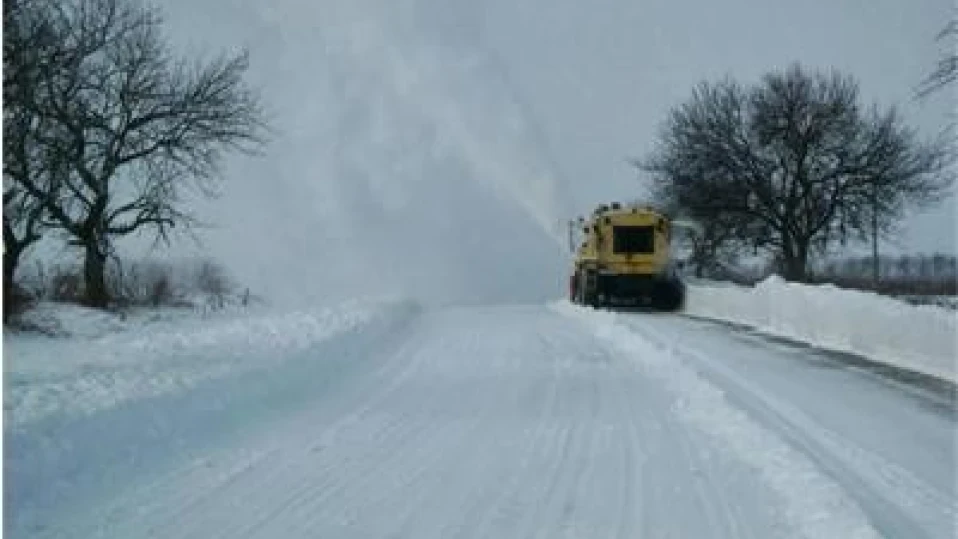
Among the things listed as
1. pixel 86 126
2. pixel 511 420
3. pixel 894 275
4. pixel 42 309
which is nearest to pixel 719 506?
pixel 511 420

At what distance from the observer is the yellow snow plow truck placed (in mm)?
40406

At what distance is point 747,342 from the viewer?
23.3 metres

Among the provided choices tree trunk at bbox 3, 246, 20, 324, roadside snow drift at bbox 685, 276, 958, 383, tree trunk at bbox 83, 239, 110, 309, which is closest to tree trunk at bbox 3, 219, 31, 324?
tree trunk at bbox 3, 246, 20, 324

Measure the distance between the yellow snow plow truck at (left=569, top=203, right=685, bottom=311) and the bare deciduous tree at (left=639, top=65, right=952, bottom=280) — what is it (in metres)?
19.9

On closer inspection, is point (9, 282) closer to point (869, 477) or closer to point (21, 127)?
point (21, 127)

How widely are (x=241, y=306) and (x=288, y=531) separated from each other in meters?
36.8

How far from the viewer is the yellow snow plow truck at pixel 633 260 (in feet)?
133

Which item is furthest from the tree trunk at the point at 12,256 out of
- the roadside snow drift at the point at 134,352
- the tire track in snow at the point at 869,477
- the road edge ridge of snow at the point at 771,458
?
the tire track in snow at the point at 869,477

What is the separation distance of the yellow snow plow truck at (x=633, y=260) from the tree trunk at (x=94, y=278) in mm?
15080

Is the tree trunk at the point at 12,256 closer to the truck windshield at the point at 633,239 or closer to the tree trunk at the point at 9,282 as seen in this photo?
the tree trunk at the point at 9,282

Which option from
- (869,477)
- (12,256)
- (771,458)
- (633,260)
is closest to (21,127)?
(12,256)

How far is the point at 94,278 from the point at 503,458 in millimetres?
30183

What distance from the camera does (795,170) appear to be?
202ft

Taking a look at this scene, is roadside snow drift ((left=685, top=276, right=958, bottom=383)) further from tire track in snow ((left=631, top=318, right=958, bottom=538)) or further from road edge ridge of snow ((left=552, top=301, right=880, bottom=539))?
tire track in snow ((left=631, top=318, right=958, bottom=538))
